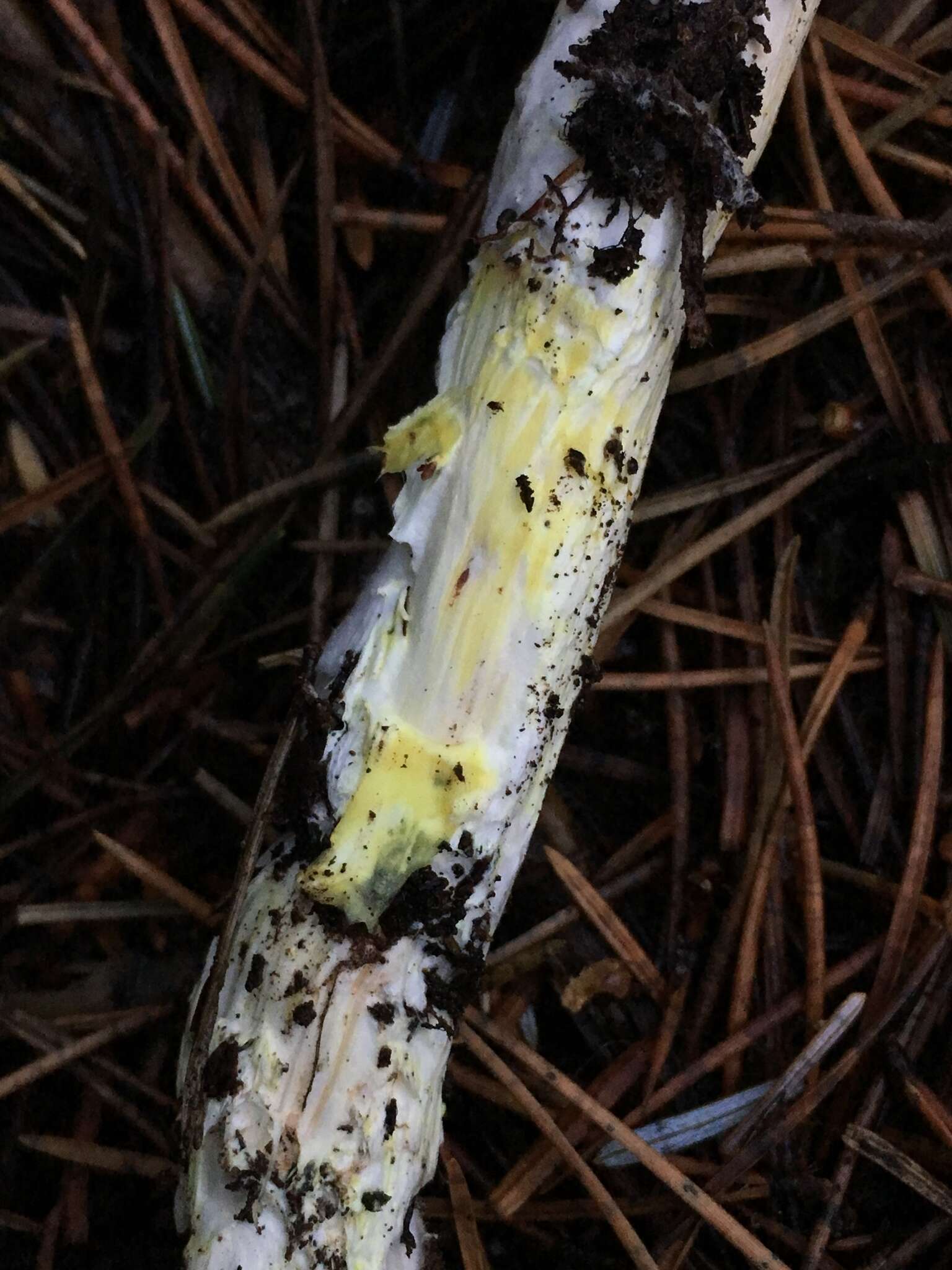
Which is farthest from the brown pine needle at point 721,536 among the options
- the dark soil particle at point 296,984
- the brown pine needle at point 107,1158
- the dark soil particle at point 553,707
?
the brown pine needle at point 107,1158

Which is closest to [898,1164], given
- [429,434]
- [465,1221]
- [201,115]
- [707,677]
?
[465,1221]

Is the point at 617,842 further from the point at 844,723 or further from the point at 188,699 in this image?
the point at 188,699

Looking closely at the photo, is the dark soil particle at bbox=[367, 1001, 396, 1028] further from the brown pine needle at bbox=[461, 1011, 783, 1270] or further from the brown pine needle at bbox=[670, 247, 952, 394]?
the brown pine needle at bbox=[670, 247, 952, 394]

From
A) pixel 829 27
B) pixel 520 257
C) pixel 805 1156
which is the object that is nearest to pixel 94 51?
pixel 520 257

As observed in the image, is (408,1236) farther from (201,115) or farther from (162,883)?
(201,115)

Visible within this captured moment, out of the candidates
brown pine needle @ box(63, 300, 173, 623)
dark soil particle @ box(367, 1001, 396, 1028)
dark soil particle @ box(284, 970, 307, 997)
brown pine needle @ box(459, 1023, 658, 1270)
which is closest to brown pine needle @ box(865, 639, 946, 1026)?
brown pine needle @ box(459, 1023, 658, 1270)

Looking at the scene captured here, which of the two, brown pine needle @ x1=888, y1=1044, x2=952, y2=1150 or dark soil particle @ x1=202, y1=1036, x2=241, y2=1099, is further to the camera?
brown pine needle @ x1=888, y1=1044, x2=952, y2=1150

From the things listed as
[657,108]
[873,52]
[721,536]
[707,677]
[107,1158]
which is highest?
[873,52]
